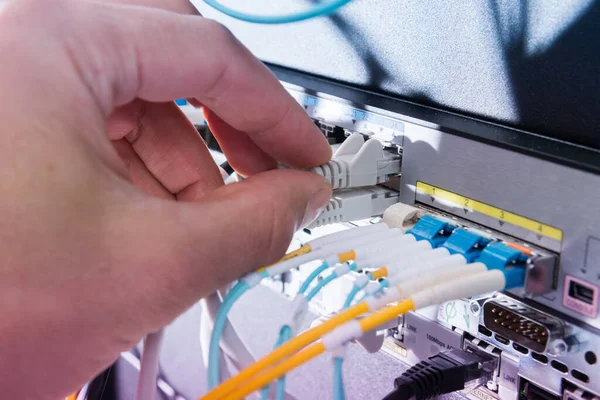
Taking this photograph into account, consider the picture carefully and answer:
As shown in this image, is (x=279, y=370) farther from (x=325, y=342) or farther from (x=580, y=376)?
(x=580, y=376)

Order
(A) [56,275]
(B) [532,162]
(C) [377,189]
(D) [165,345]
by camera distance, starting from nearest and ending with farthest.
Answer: (A) [56,275]
(B) [532,162]
(C) [377,189]
(D) [165,345]

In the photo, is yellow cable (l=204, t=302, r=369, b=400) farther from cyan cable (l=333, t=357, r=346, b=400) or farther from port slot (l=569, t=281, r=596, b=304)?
port slot (l=569, t=281, r=596, b=304)

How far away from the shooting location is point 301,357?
44cm

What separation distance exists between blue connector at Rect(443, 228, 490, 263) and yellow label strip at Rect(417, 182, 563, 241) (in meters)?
0.02

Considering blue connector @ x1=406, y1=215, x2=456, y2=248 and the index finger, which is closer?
the index finger

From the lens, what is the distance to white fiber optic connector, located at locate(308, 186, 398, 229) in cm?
64

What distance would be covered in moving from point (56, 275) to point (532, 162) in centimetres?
36

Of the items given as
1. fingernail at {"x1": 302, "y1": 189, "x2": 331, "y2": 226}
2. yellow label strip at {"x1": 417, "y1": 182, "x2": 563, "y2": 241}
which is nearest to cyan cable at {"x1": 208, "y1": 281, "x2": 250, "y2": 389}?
fingernail at {"x1": 302, "y1": 189, "x2": 331, "y2": 226}

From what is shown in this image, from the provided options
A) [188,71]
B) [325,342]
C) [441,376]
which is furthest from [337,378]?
[188,71]

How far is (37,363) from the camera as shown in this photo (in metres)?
0.42

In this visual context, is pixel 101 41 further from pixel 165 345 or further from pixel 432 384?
pixel 165 345

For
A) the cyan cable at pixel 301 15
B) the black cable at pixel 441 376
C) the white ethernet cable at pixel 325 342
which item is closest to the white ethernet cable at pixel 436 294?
the white ethernet cable at pixel 325 342

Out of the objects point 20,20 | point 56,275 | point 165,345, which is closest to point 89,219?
point 56,275

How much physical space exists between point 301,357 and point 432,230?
191 millimetres
